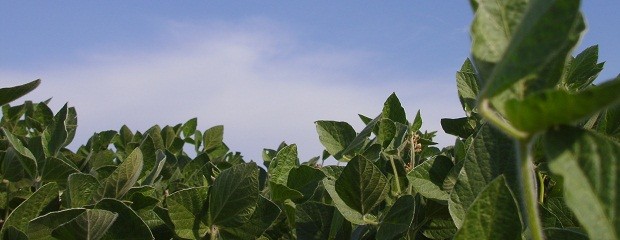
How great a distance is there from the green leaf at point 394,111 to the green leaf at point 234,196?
581 mm

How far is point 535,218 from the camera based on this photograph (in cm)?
58

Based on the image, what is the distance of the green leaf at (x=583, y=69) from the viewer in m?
1.83

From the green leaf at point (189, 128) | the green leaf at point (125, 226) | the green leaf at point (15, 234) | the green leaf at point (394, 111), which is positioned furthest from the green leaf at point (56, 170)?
the green leaf at point (189, 128)

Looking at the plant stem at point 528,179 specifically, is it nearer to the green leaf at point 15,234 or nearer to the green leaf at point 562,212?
the green leaf at point 562,212

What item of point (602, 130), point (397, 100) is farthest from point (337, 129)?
point (602, 130)

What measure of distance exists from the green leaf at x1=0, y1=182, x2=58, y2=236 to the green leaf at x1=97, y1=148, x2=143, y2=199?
106 millimetres

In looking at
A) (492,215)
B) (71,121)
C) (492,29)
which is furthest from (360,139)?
(71,121)

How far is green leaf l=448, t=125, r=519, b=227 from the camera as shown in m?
0.94

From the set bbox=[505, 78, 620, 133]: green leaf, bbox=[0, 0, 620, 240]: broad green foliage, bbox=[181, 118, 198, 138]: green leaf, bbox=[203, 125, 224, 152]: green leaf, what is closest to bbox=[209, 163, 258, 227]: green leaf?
bbox=[0, 0, 620, 240]: broad green foliage

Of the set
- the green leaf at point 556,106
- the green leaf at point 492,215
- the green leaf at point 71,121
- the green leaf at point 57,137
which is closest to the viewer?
the green leaf at point 556,106

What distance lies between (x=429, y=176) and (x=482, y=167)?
38cm

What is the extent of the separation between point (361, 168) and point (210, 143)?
190 cm

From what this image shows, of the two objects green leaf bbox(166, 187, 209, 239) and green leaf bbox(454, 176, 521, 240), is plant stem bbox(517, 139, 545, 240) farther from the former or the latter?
green leaf bbox(166, 187, 209, 239)

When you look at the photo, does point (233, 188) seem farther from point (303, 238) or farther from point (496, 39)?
point (496, 39)
